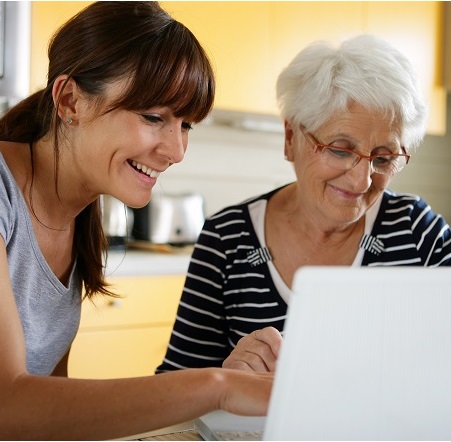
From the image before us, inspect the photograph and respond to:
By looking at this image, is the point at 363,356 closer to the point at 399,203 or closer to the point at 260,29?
the point at 399,203

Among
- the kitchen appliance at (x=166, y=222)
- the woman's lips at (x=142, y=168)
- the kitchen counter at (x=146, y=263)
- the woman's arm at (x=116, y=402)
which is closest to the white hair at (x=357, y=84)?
the woman's lips at (x=142, y=168)

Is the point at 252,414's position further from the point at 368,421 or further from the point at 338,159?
the point at 338,159

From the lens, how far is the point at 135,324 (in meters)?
2.50

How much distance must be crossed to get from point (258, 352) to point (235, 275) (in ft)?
1.35

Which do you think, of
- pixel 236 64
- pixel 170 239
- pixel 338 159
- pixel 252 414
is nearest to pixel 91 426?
pixel 252 414

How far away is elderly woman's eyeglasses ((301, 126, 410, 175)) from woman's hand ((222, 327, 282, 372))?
1.47 feet

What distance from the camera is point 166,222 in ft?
9.50

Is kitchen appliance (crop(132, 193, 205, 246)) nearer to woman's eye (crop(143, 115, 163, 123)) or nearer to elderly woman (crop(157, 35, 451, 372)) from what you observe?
elderly woman (crop(157, 35, 451, 372))

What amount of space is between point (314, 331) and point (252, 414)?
23 centimetres

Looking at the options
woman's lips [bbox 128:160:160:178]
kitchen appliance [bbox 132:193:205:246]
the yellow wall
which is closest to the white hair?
woman's lips [bbox 128:160:160:178]

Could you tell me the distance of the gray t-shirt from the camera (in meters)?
1.06

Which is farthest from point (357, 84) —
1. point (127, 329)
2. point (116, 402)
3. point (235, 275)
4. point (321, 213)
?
point (127, 329)

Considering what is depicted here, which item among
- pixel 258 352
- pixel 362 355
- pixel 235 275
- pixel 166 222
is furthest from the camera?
pixel 166 222

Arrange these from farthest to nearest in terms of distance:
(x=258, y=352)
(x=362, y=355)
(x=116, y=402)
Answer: (x=258, y=352) → (x=116, y=402) → (x=362, y=355)
